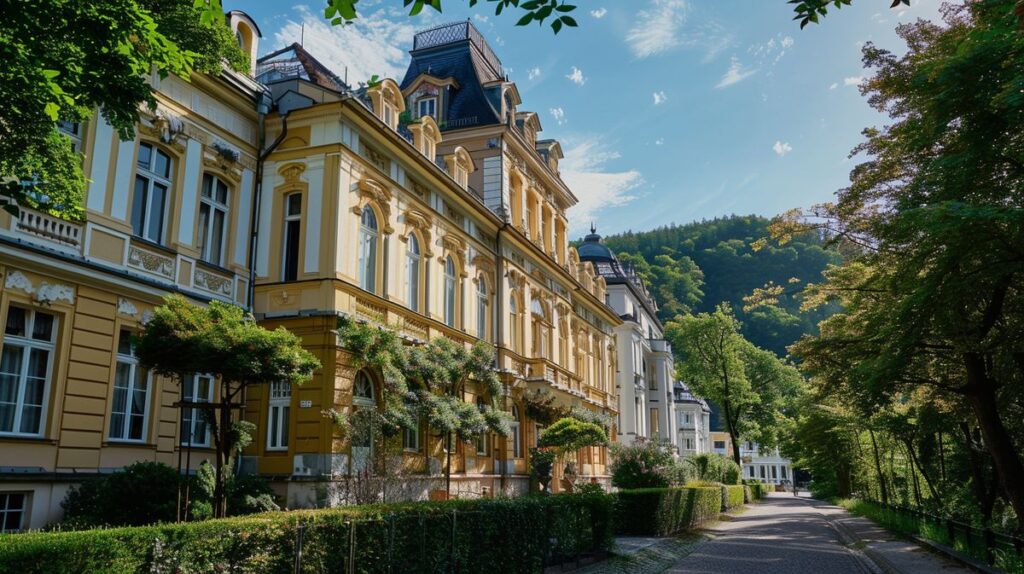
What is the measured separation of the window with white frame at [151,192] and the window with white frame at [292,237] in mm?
2966

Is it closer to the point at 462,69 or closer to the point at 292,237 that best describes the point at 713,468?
the point at 462,69

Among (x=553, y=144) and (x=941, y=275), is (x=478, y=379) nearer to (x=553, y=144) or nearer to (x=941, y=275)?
(x=941, y=275)

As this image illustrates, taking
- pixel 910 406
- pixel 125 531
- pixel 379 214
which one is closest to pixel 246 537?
pixel 125 531

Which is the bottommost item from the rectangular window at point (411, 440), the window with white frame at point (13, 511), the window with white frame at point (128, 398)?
the window with white frame at point (13, 511)

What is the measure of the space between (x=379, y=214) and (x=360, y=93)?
11.5ft

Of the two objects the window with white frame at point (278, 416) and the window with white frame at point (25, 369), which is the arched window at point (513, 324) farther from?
the window with white frame at point (25, 369)

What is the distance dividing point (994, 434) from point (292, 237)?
1545 cm

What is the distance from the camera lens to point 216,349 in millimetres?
10328

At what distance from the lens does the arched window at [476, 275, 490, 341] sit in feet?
81.9

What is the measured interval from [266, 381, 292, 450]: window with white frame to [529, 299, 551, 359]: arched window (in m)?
14.0

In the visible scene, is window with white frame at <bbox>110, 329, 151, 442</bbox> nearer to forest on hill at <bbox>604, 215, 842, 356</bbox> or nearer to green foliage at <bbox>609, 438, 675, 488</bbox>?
green foliage at <bbox>609, 438, 675, 488</bbox>

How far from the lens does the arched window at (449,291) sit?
22891mm

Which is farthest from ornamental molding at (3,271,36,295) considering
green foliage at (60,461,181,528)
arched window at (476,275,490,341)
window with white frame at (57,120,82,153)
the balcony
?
arched window at (476,275,490,341)

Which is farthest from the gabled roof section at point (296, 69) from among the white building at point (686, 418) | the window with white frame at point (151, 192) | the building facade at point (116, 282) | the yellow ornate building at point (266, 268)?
the white building at point (686, 418)
